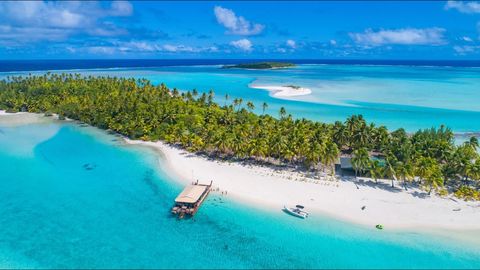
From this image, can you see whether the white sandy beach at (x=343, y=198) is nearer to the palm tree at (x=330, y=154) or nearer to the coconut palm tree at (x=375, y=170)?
the coconut palm tree at (x=375, y=170)

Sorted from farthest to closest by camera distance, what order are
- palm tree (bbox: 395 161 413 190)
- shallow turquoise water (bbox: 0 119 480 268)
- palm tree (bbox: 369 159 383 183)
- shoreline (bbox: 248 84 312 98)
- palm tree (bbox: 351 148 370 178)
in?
shoreline (bbox: 248 84 312 98) < palm tree (bbox: 351 148 370 178) < palm tree (bbox: 369 159 383 183) < palm tree (bbox: 395 161 413 190) < shallow turquoise water (bbox: 0 119 480 268)

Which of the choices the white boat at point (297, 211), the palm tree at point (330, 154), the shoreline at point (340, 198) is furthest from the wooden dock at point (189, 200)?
the palm tree at point (330, 154)

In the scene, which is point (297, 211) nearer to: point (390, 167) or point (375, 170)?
point (375, 170)

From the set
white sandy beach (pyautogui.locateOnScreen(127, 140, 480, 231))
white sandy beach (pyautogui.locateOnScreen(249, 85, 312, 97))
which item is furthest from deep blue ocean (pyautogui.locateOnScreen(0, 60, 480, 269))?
white sandy beach (pyautogui.locateOnScreen(249, 85, 312, 97))

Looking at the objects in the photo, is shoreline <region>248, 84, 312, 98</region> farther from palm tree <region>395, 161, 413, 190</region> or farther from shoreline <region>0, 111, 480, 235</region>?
palm tree <region>395, 161, 413, 190</region>

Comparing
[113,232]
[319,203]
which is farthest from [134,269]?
[319,203]

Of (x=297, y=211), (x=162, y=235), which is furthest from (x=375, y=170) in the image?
(x=162, y=235)
